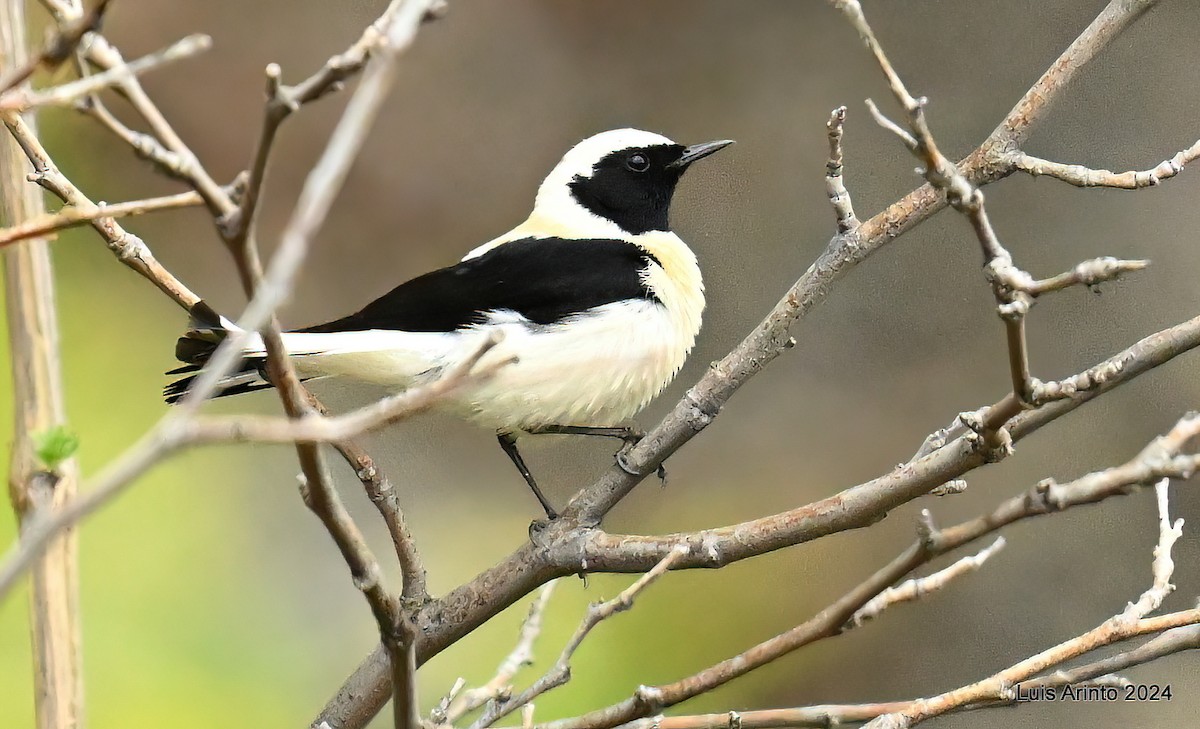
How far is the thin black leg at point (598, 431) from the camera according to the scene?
1717mm

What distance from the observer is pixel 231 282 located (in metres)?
2.75

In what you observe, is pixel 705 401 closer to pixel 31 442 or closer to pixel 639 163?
pixel 31 442

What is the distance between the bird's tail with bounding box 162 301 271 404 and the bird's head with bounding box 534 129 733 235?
2.45 ft

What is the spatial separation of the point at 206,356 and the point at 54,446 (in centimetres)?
58

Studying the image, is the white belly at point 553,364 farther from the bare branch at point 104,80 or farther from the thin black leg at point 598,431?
the bare branch at point 104,80

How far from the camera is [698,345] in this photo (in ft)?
8.43

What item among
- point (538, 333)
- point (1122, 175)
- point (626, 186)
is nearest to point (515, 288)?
point (538, 333)

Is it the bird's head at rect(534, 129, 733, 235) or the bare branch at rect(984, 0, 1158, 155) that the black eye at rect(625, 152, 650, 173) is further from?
the bare branch at rect(984, 0, 1158, 155)

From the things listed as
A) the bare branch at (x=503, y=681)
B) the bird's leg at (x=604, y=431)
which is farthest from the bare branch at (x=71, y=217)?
the bird's leg at (x=604, y=431)

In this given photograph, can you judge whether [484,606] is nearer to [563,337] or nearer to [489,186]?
[563,337]

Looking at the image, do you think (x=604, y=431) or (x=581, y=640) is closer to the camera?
(x=581, y=640)

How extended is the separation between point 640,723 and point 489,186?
2.12 meters

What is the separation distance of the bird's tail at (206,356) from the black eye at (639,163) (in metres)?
0.86

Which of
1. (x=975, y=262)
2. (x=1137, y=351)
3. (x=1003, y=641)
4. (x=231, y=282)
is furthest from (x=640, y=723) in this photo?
(x=231, y=282)
